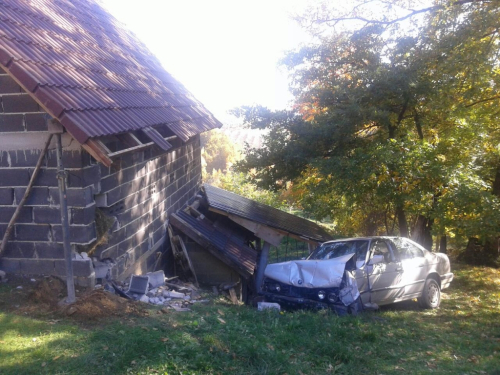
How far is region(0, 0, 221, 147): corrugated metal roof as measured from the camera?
570 centimetres

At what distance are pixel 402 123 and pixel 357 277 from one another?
6.22 meters

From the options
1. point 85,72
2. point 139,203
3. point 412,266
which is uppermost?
point 85,72

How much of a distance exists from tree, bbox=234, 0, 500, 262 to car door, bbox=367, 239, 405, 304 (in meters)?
1.93

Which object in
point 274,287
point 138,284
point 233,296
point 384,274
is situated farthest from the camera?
point 233,296

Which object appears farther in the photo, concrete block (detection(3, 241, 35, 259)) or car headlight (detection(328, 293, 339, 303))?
car headlight (detection(328, 293, 339, 303))

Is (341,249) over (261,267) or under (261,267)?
over

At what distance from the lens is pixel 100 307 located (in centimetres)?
609

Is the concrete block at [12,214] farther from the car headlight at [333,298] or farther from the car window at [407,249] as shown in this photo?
the car window at [407,249]

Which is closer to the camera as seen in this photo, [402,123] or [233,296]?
[233,296]

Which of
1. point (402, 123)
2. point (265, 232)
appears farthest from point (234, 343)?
point (402, 123)

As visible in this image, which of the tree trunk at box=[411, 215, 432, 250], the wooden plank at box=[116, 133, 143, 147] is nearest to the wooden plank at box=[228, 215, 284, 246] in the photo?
the wooden plank at box=[116, 133, 143, 147]

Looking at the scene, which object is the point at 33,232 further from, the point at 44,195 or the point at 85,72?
the point at 85,72

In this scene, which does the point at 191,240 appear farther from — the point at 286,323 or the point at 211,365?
the point at 211,365

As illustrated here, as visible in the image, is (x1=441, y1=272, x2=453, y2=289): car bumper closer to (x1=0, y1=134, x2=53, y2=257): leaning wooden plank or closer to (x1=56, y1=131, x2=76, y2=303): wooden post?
(x1=56, y1=131, x2=76, y2=303): wooden post
